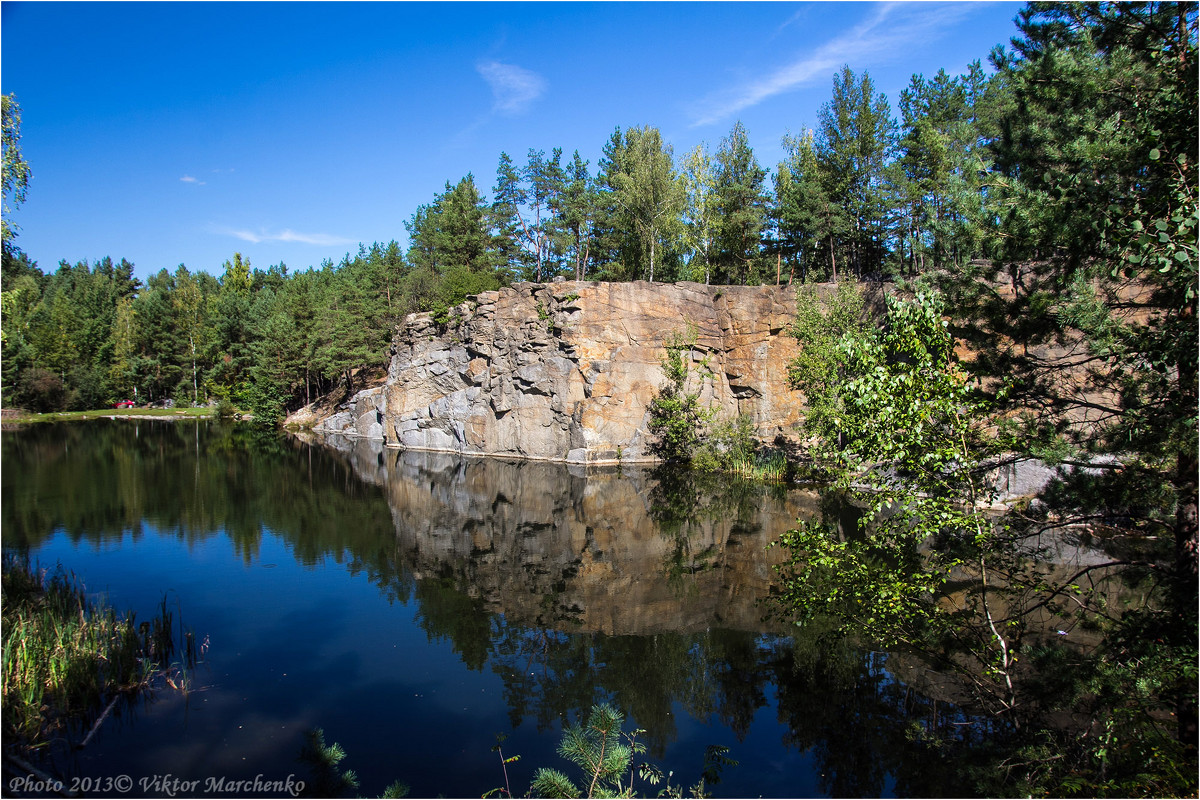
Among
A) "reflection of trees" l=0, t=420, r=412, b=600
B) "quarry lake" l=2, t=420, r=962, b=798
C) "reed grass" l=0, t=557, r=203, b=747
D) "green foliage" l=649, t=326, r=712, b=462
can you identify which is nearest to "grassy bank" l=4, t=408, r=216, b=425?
"reflection of trees" l=0, t=420, r=412, b=600

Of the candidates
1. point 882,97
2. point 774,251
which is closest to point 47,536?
point 774,251

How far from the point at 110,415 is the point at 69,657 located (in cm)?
6779

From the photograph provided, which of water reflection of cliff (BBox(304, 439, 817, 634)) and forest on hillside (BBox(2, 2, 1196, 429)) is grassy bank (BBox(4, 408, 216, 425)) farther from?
water reflection of cliff (BBox(304, 439, 817, 634))

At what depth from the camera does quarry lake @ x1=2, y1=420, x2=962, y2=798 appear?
9438mm

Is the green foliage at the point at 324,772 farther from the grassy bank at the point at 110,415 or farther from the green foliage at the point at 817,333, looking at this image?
the grassy bank at the point at 110,415

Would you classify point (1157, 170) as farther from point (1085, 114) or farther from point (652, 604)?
point (652, 604)

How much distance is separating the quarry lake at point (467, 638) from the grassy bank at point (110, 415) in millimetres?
39820

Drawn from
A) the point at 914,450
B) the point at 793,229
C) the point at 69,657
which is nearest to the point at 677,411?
the point at 793,229

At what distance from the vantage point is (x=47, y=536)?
20.1m

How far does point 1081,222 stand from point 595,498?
76.0 ft

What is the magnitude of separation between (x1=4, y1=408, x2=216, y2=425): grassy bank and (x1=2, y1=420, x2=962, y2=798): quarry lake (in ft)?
131

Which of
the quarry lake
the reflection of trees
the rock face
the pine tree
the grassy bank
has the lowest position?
the quarry lake

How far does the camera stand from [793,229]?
40.4m

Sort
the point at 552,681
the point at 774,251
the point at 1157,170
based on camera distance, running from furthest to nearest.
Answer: the point at 774,251 → the point at 552,681 → the point at 1157,170
